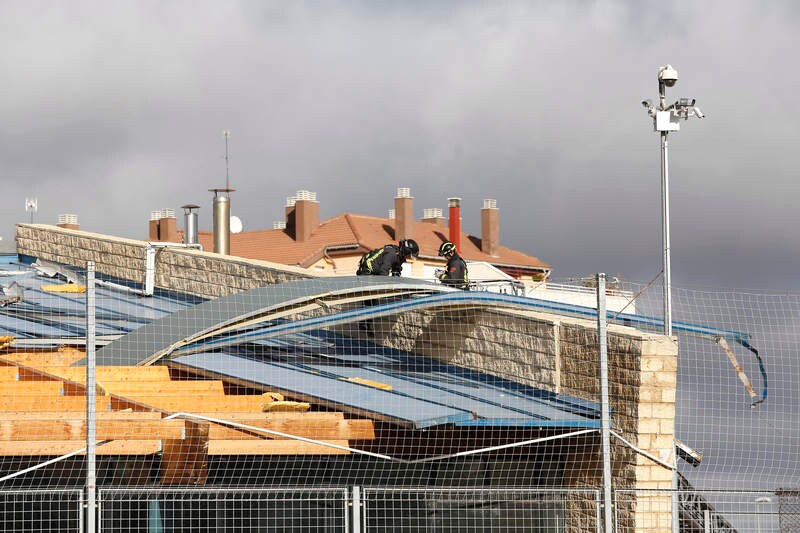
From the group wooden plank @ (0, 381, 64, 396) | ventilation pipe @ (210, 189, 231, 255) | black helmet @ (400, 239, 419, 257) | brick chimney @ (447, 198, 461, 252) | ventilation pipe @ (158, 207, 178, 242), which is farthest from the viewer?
ventilation pipe @ (158, 207, 178, 242)

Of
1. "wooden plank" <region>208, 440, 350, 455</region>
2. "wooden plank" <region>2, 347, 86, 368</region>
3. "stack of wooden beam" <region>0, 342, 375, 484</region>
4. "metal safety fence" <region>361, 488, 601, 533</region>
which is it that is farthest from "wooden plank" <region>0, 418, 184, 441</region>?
"wooden plank" <region>2, 347, 86, 368</region>

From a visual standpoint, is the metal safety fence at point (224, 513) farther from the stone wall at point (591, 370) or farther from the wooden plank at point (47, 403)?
the stone wall at point (591, 370)

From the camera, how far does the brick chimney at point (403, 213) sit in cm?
5519

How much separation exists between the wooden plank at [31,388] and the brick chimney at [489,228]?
160 ft

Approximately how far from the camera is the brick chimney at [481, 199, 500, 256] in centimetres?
6072

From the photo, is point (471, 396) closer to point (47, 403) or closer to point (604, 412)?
point (604, 412)

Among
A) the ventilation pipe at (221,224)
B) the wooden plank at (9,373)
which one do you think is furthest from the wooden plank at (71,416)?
the ventilation pipe at (221,224)

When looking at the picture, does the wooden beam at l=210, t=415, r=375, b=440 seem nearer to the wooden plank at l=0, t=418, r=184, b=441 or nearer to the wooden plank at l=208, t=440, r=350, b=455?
the wooden plank at l=208, t=440, r=350, b=455

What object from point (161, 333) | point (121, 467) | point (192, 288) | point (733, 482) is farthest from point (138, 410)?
point (192, 288)

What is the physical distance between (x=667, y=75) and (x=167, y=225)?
51.0 metres

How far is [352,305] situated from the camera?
16.7m

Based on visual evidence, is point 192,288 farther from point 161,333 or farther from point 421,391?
point 421,391

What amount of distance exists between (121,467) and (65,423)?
7.20 feet

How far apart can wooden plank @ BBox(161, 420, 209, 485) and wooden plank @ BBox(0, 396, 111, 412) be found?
964mm
